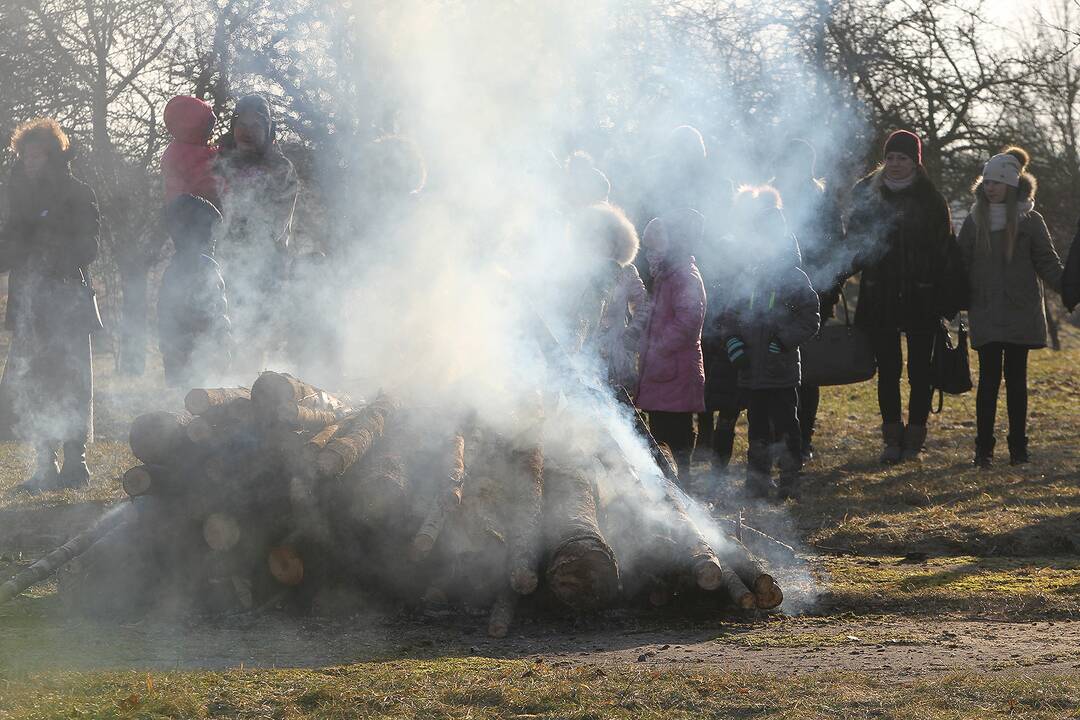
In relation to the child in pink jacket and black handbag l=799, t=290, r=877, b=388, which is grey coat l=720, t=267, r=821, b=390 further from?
black handbag l=799, t=290, r=877, b=388

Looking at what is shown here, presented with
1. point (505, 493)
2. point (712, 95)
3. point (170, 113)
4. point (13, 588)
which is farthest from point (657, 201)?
point (712, 95)

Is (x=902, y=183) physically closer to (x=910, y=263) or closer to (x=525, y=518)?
(x=910, y=263)

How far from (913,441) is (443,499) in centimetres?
523

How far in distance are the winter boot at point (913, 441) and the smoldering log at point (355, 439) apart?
15.8ft

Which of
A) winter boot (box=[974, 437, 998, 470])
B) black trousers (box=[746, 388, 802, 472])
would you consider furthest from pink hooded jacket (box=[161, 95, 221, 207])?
winter boot (box=[974, 437, 998, 470])

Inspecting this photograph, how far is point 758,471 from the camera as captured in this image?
26.7 feet

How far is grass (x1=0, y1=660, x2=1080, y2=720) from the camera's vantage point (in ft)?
12.4

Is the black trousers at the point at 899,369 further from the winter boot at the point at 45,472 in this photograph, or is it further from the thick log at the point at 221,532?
the winter boot at the point at 45,472

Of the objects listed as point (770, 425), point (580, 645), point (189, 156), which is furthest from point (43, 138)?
point (580, 645)

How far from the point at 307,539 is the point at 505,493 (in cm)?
95

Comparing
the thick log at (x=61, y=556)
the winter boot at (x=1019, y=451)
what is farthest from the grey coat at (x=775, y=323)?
the thick log at (x=61, y=556)

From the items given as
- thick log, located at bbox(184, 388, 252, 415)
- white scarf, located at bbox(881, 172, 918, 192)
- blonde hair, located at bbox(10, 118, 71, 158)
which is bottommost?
thick log, located at bbox(184, 388, 252, 415)

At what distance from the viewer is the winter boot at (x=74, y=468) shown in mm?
8422

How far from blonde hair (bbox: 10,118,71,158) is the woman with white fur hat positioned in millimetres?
6444
